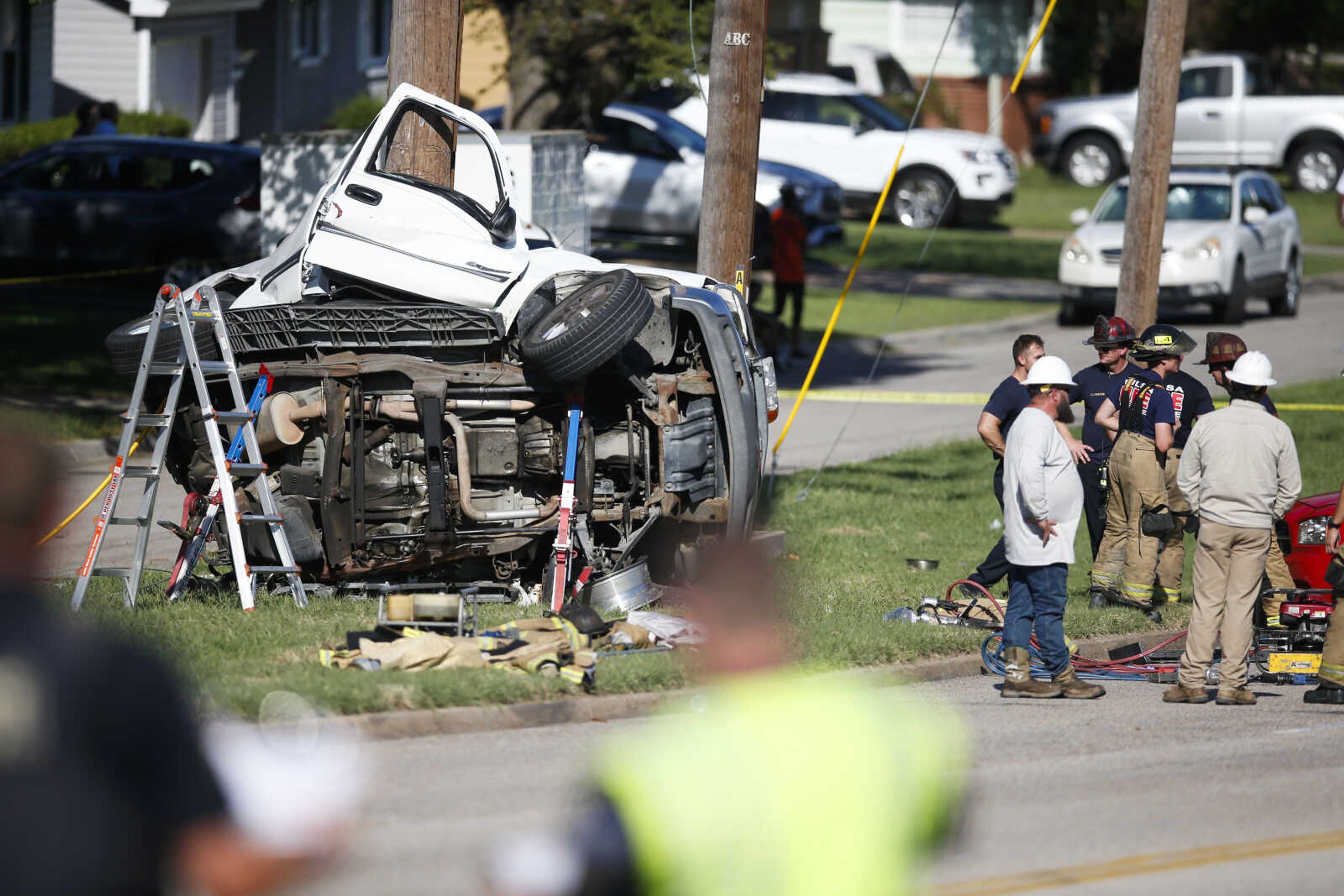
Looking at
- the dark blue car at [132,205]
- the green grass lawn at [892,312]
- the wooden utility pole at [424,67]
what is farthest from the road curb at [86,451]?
the green grass lawn at [892,312]

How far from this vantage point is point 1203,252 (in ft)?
71.4

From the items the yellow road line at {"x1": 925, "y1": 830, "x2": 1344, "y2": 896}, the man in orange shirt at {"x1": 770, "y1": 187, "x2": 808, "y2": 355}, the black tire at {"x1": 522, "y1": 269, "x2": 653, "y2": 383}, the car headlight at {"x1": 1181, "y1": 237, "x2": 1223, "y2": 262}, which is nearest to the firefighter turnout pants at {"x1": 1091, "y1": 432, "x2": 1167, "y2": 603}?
the black tire at {"x1": 522, "y1": 269, "x2": 653, "y2": 383}

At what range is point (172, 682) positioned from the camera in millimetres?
2830

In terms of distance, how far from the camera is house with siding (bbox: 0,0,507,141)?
29266 mm

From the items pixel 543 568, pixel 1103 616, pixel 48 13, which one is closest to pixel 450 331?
pixel 543 568

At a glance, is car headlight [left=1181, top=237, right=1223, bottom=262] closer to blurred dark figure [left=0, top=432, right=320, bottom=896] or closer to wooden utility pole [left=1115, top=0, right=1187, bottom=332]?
wooden utility pole [left=1115, top=0, right=1187, bottom=332]

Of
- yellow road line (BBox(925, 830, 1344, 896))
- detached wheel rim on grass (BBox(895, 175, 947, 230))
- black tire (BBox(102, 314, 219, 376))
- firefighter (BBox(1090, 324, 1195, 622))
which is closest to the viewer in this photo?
yellow road line (BBox(925, 830, 1344, 896))

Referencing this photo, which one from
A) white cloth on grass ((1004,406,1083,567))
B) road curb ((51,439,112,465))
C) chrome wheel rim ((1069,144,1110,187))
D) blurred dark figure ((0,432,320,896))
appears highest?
chrome wheel rim ((1069,144,1110,187))

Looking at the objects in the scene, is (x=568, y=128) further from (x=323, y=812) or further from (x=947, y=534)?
(x=323, y=812)

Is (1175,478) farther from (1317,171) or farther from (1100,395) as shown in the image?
(1317,171)

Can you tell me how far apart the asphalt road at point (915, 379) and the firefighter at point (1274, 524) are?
4.31 m

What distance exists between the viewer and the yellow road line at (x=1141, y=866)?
5.56 metres

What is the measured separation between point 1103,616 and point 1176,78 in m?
5.47

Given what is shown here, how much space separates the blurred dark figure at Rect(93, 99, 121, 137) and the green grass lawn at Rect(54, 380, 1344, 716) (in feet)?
42.0
